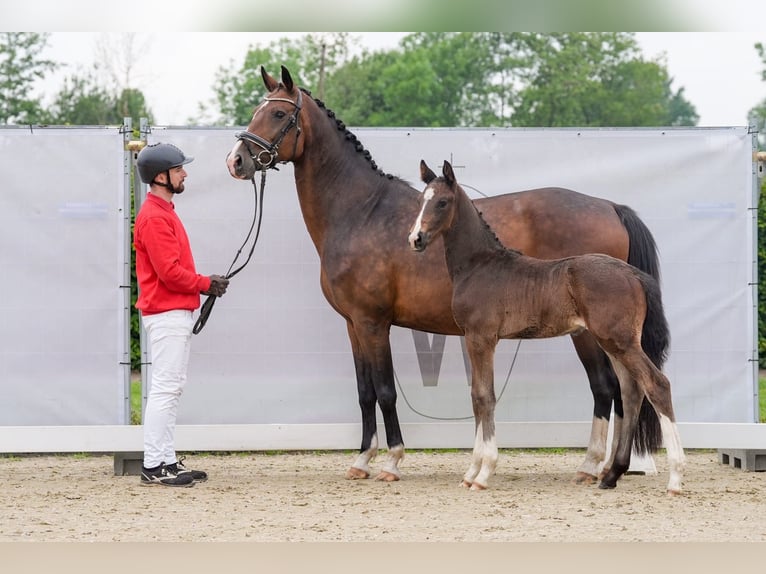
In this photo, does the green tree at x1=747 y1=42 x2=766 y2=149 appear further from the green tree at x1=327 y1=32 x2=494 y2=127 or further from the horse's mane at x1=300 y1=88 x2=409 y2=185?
the green tree at x1=327 y1=32 x2=494 y2=127

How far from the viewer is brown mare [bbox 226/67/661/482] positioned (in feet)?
19.6

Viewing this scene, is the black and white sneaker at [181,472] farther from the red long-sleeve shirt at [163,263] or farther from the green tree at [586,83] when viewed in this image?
the green tree at [586,83]

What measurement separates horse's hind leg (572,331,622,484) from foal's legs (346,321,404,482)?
1.23 meters

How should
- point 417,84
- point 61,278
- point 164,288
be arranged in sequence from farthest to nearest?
point 417,84 < point 61,278 < point 164,288

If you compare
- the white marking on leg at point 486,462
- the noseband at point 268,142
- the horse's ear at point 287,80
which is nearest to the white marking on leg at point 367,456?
the white marking on leg at point 486,462

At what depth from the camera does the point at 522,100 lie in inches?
1423

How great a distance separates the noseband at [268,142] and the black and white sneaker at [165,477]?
205 cm

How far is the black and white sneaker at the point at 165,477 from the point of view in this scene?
5.88 metres

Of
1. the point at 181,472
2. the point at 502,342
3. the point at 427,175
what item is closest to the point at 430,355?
the point at 502,342

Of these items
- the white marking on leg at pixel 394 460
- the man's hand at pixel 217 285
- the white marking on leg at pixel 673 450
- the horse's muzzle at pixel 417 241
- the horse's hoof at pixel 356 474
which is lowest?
the horse's hoof at pixel 356 474

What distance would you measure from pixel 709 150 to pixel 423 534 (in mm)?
3994

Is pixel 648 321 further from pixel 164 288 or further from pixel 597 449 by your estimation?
pixel 164 288

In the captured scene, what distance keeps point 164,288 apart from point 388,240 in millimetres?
1475

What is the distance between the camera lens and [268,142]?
5855 millimetres
